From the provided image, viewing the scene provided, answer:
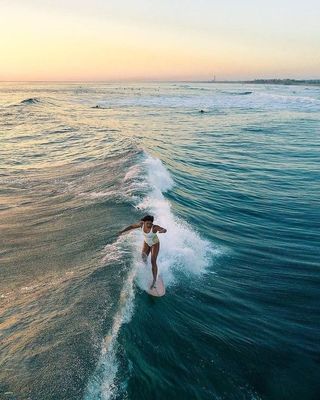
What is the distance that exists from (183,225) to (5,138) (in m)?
26.6

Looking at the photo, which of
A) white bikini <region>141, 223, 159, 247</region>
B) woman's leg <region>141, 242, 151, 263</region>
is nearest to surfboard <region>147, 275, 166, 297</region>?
→ woman's leg <region>141, 242, 151, 263</region>

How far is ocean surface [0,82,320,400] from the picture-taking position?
661 centimetres

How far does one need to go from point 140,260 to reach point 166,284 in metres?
1.05

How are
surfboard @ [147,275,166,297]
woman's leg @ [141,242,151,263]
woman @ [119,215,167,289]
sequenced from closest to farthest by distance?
1. surfboard @ [147,275,166,297]
2. woman @ [119,215,167,289]
3. woman's leg @ [141,242,151,263]

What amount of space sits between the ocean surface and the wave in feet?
0.12

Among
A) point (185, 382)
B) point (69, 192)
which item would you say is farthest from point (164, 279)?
point (69, 192)

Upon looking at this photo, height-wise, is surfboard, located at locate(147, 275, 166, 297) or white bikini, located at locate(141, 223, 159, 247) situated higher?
white bikini, located at locate(141, 223, 159, 247)

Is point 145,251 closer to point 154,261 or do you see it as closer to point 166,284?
point 154,261

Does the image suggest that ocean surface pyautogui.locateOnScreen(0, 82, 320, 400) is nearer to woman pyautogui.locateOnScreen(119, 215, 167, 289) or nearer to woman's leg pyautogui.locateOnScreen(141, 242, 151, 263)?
woman's leg pyautogui.locateOnScreen(141, 242, 151, 263)

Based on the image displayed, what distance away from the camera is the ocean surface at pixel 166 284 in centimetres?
661

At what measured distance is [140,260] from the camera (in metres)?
10.2

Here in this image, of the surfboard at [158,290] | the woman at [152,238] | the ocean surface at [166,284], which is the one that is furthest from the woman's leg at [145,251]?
the surfboard at [158,290]

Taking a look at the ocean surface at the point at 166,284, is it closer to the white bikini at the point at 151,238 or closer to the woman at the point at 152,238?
the woman at the point at 152,238

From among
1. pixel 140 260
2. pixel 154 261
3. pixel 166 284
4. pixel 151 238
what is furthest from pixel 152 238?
pixel 166 284
